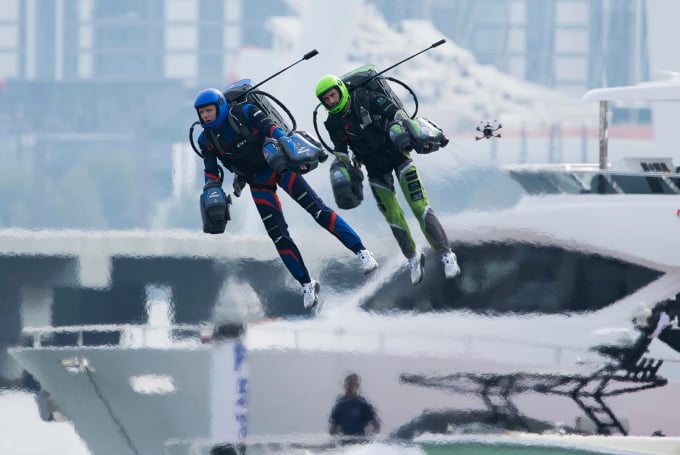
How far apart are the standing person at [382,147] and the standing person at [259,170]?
2.78 feet

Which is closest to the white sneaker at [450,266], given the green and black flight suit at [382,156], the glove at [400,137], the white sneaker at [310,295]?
the green and black flight suit at [382,156]

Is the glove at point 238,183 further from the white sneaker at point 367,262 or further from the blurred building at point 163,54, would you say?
the blurred building at point 163,54

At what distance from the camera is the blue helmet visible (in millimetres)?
22125

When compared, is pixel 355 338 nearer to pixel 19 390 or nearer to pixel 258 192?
pixel 19 390

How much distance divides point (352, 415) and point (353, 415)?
0.07ft

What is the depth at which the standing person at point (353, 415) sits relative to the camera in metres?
33.1

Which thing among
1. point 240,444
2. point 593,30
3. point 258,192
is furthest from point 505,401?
point 593,30

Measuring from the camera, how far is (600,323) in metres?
36.3

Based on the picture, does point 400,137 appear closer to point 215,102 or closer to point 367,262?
point 367,262

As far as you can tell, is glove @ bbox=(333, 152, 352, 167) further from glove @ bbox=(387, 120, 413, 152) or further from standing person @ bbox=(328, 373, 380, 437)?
standing person @ bbox=(328, 373, 380, 437)

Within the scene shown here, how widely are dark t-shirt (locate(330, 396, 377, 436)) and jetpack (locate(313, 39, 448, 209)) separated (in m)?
11.2

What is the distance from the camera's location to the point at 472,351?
3588 centimetres

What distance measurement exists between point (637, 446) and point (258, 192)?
11.4 m

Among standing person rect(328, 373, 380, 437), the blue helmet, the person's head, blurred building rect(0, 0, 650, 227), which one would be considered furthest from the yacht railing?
blurred building rect(0, 0, 650, 227)
